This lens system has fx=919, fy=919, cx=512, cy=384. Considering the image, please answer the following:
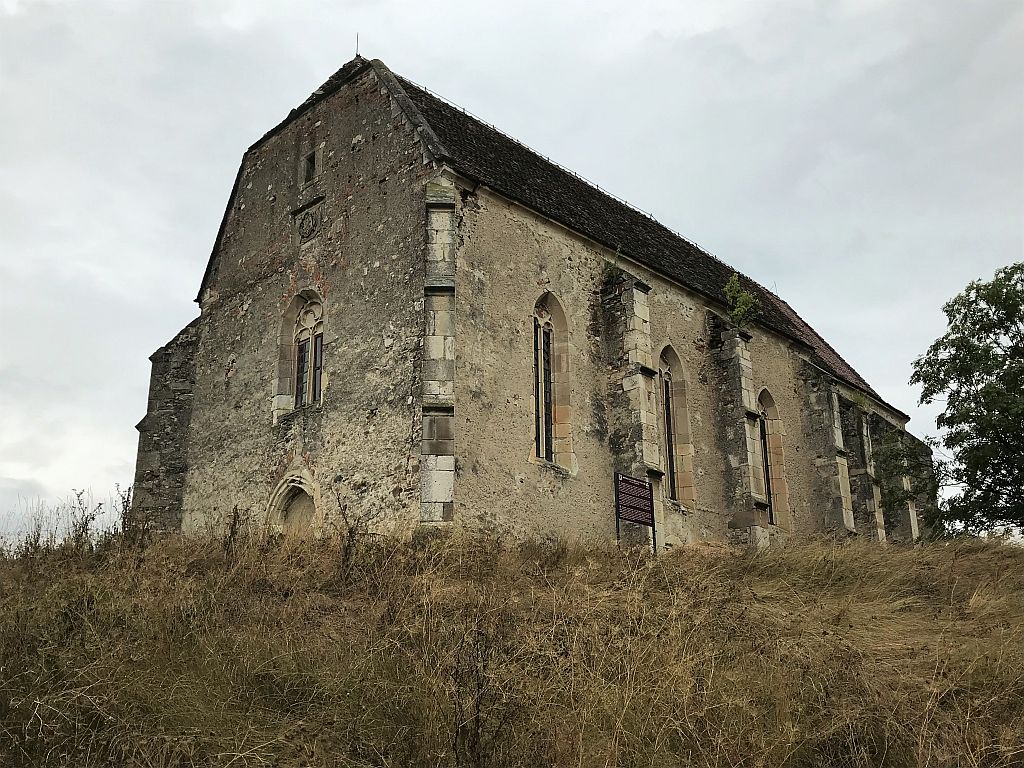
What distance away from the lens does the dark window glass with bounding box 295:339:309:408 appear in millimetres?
17469

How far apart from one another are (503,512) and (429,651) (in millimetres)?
7639

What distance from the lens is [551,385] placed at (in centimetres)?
1731

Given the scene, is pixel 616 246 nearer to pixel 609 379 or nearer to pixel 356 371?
pixel 609 379

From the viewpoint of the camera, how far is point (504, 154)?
1928 cm

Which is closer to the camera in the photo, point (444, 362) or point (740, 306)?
point (444, 362)

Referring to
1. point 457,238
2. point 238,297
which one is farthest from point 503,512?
point 238,297

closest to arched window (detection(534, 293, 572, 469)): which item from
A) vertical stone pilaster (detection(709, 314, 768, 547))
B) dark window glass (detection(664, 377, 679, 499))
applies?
dark window glass (detection(664, 377, 679, 499))

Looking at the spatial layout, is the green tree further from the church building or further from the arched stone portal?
the arched stone portal

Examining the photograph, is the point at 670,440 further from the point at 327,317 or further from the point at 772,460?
the point at 327,317

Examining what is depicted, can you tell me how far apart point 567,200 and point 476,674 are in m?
14.3

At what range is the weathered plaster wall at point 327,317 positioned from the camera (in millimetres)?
15242

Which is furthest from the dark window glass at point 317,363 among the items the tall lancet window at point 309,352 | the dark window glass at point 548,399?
the dark window glass at point 548,399

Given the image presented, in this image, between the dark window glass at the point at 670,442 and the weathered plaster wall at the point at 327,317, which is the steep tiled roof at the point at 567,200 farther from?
the dark window glass at the point at 670,442

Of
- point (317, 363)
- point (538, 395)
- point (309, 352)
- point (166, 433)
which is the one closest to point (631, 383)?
point (538, 395)
